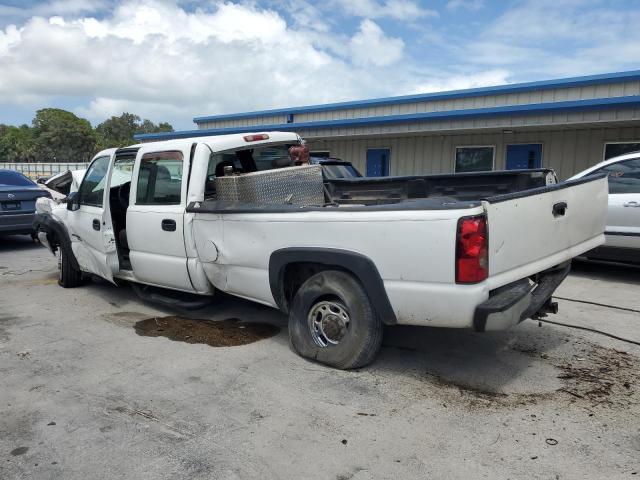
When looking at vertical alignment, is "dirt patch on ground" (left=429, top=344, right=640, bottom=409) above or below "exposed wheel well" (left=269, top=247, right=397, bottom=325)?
below

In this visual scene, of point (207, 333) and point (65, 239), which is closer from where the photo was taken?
point (207, 333)

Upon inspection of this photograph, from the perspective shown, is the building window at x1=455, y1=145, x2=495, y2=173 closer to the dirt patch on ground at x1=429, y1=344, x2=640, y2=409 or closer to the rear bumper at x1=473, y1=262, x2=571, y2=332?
the dirt patch on ground at x1=429, y1=344, x2=640, y2=409

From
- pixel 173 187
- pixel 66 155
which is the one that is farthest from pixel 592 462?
pixel 66 155

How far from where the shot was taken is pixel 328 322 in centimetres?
408

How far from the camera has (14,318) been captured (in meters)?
5.68

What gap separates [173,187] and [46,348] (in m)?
1.89

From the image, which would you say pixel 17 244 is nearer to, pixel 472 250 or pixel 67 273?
pixel 67 273

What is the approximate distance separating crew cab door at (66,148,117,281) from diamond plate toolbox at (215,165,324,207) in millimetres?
1684

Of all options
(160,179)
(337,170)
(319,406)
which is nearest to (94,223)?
(160,179)

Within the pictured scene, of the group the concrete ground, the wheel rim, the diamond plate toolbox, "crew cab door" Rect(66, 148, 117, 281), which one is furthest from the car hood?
the wheel rim

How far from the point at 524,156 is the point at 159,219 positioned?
1022 cm

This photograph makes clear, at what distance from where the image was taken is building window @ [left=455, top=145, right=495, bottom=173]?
1337 centimetres

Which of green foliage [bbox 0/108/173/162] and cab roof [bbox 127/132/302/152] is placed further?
green foliage [bbox 0/108/173/162]

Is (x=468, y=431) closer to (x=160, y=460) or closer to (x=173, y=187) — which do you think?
(x=160, y=460)
